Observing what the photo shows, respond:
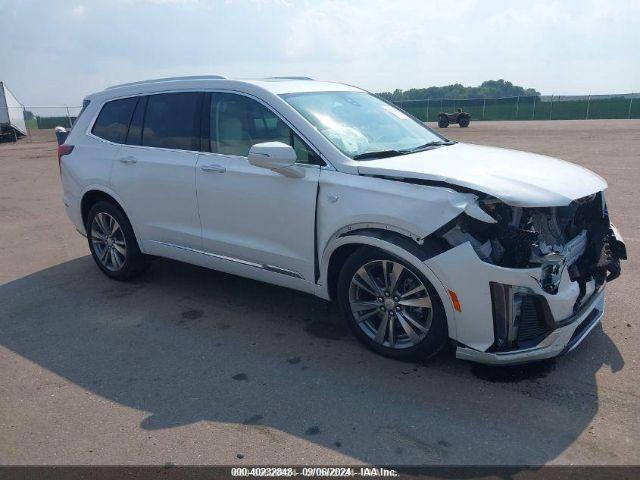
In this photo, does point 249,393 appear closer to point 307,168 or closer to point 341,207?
point 341,207

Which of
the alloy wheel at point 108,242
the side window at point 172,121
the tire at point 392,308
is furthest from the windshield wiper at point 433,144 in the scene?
the alloy wheel at point 108,242

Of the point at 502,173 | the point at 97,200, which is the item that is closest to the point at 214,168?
the point at 97,200

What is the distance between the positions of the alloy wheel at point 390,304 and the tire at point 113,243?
2612mm

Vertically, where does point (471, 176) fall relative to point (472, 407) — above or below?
above

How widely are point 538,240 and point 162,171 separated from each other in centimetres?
319

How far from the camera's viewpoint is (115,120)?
5.45m

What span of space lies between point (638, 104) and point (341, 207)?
44492 mm

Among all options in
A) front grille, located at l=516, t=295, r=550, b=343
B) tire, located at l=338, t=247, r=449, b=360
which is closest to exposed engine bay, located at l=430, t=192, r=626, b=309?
front grille, located at l=516, t=295, r=550, b=343

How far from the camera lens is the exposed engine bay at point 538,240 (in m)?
3.21

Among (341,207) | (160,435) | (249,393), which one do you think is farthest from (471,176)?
(160,435)

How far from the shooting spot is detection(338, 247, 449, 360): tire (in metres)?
3.54

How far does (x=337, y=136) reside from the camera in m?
4.07

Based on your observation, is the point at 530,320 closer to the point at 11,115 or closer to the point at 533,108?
the point at 11,115

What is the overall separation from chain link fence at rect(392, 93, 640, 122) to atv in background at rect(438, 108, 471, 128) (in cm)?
611
